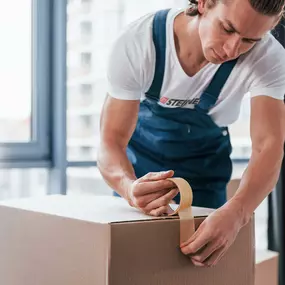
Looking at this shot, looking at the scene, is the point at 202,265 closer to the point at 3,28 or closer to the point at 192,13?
the point at 192,13

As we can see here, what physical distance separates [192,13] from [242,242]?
47 centimetres

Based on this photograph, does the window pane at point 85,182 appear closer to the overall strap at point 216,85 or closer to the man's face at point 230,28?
the overall strap at point 216,85

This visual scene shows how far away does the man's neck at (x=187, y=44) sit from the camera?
1.17 meters

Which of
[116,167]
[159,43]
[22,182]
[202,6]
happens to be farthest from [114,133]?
[22,182]

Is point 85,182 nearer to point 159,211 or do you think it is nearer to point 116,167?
point 116,167

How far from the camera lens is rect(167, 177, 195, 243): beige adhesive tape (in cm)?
90

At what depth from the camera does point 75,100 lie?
194cm

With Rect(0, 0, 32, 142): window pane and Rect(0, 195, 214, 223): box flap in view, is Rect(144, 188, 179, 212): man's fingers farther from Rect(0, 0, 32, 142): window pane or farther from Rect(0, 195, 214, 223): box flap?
Rect(0, 0, 32, 142): window pane

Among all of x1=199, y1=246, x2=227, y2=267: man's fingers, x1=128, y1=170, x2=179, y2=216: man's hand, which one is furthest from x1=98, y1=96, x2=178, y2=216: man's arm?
x1=199, y1=246, x2=227, y2=267: man's fingers

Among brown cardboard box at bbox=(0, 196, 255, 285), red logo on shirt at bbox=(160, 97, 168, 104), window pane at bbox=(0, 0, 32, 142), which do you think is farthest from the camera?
window pane at bbox=(0, 0, 32, 142)

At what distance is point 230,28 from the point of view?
40.1 inches

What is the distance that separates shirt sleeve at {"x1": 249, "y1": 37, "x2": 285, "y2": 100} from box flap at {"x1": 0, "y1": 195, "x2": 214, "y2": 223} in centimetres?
31

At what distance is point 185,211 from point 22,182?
103cm

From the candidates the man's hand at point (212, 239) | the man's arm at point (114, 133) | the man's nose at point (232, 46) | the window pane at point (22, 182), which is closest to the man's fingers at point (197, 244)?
the man's hand at point (212, 239)
